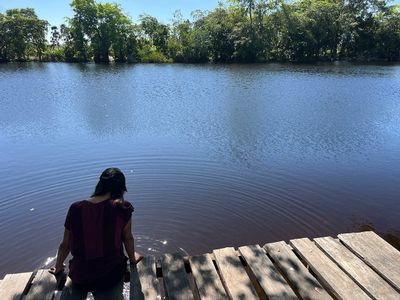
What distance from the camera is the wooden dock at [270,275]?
145 inches

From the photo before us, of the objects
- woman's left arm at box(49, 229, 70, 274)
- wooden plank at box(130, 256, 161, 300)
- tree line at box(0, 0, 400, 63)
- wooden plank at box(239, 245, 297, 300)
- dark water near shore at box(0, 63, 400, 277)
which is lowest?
dark water near shore at box(0, 63, 400, 277)

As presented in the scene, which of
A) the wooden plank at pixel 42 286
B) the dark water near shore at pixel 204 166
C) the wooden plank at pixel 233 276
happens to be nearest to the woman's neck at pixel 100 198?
the wooden plank at pixel 42 286

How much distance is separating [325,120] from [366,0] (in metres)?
46.9

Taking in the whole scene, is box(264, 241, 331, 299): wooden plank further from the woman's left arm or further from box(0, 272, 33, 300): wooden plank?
box(0, 272, 33, 300): wooden plank

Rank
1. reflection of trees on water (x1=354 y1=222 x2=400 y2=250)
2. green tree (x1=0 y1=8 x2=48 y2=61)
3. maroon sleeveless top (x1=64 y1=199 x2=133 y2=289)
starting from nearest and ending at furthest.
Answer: maroon sleeveless top (x1=64 y1=199 x2=133 y2=289)
reflection of trees on water (x1=354 y1=222 x2=400 y2=250)
green tree (x1=0 y1=8 x2=48 y2=61)

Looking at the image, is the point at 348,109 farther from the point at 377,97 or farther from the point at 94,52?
the point at 94,52

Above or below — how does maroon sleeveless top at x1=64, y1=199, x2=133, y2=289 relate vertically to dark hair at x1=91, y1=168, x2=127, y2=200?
below

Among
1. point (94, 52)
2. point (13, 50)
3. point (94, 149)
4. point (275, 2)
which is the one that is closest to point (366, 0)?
point (275, 2)

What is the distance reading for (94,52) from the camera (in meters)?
53.7

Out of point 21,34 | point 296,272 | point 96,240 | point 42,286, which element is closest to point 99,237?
point 96,240

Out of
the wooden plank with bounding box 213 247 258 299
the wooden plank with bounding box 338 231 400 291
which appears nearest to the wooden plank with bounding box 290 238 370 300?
the wooden plank with bounding box 338 231 400 291

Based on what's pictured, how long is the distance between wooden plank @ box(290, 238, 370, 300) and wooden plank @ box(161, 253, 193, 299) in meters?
1.47

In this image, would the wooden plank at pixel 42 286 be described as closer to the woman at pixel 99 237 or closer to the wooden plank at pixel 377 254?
the woman at pixel 99 237

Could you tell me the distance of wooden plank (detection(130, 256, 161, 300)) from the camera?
365 cm
